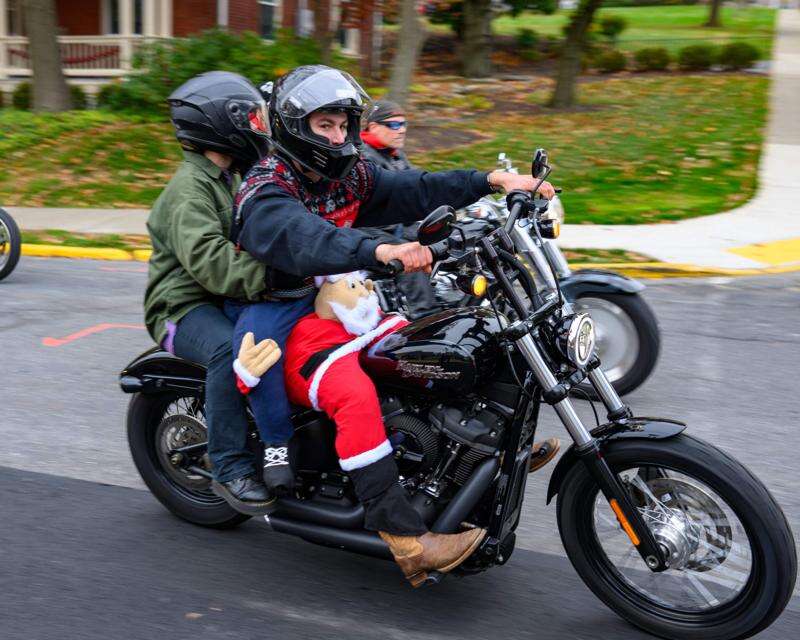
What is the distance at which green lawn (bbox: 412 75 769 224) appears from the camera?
12453mm

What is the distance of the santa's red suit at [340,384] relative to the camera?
11.4ft

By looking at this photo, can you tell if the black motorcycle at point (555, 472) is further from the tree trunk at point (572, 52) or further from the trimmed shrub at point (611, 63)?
the trimmed shrub at point (611, 63)

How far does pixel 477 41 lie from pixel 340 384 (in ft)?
73.3

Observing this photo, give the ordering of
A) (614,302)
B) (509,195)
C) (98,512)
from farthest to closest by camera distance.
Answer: (614,302) → (98,512) → (509,195)

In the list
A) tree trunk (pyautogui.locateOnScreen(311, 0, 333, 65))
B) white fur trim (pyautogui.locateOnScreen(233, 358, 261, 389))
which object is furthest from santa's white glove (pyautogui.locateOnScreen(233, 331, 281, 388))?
tree trunk (pyautogui.locateOnScreen(311, 0, 333, 65))

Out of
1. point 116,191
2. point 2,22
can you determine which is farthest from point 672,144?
point 2,22

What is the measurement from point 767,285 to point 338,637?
22.1 feet

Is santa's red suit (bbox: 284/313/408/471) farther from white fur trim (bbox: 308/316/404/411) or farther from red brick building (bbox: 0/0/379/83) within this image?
red brick building (bbox: 0/0/379/83)

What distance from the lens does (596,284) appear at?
5.93 meters

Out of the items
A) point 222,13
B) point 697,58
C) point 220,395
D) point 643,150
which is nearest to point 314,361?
point 220,395

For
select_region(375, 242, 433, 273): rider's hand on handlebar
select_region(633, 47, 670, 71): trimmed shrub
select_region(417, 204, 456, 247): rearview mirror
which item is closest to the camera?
select_region(417, 204, 456, 247): rearview mirror

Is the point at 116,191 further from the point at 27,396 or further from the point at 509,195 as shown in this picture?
the point at 509,195

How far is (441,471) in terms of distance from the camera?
11.7ft

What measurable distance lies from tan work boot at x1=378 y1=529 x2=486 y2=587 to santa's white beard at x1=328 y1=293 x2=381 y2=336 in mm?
758
